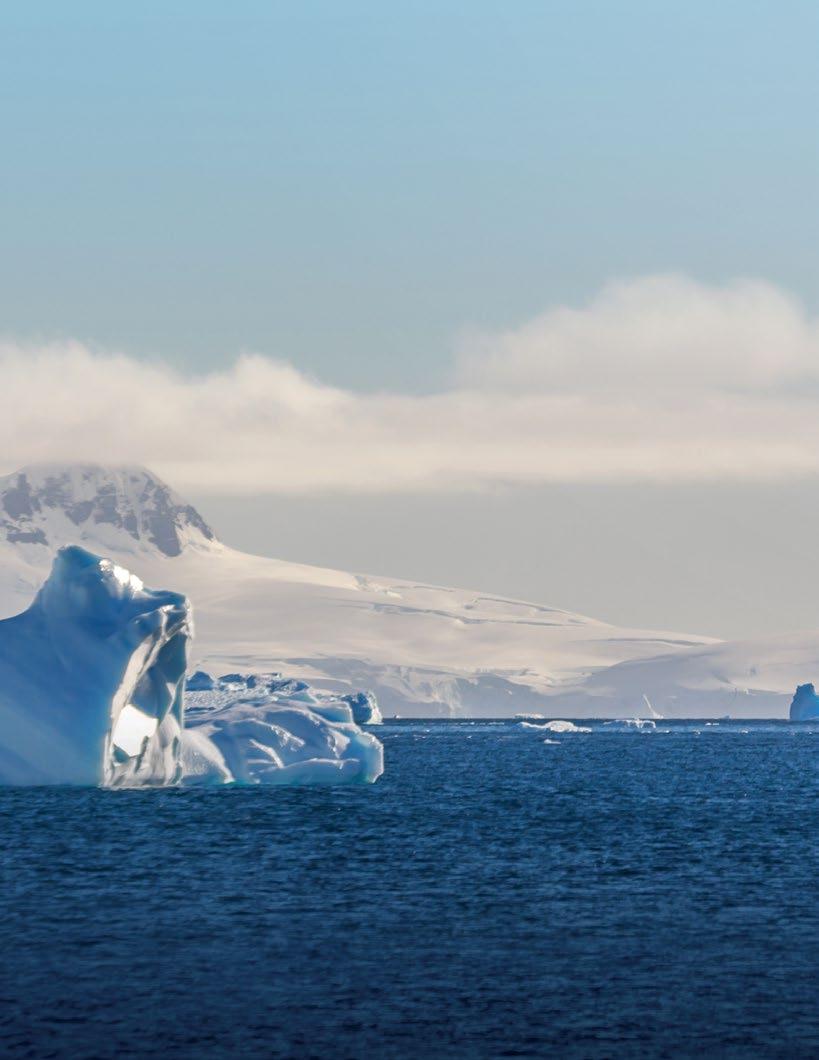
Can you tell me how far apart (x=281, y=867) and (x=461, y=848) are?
678cm

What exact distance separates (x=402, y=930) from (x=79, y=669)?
23261 millimetres

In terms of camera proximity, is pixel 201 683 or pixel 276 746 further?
pixel 201 683

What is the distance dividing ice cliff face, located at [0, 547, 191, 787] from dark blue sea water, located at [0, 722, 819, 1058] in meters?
1.98

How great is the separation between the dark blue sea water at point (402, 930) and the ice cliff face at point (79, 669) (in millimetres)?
1975

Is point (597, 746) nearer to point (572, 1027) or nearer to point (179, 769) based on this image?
point (179, 769)

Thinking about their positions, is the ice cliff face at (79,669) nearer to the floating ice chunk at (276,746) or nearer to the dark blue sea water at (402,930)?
the dark blue sea water at (402,930)

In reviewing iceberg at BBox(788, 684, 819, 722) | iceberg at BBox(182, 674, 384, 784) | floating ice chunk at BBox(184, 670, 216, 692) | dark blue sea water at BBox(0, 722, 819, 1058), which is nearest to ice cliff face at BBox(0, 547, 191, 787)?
dark blue sea water at BBox(0, 722, 819, 1058)

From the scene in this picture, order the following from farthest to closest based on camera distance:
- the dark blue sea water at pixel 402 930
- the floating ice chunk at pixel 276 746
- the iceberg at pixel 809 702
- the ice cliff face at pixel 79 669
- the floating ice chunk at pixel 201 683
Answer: the iceberg at pixel 809 702 < the floating ice chunk at pixel 201 683 < the floating ice chunk at pixel 276 746 < the ice cliff face at pixel 79 669 < the dark blue sea water at pixel 402 930

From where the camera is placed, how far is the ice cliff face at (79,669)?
51.4 metres

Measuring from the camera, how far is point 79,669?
51.5 m

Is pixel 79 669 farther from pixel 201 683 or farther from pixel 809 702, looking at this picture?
pixel 809 702

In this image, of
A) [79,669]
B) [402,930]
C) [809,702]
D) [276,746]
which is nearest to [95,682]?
[79,669]

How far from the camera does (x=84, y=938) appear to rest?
29.2m

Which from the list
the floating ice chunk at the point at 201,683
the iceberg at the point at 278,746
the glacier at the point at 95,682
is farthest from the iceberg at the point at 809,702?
the glacier at the point at 95,682
